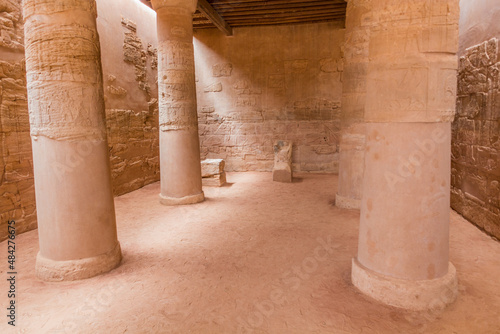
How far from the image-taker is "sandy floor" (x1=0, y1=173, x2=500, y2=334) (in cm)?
244

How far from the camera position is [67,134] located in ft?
9.87

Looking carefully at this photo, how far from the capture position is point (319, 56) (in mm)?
9492

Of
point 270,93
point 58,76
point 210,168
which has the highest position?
point 270,93

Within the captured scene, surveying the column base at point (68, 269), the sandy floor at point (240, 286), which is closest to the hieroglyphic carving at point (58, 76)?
the column base at point (68, 269)

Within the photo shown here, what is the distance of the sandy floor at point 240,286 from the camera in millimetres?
2441

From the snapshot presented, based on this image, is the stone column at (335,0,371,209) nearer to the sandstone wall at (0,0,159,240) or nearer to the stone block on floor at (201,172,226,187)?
the stone block on floor at (201,172,226,187)

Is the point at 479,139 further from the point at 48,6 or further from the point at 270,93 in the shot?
the point at 270,93

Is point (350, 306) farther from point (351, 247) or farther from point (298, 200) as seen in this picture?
point (298, 200)

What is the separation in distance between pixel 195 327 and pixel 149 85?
6860mm

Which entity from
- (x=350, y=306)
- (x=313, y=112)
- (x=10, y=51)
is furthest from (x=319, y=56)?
(x=350, y=306)

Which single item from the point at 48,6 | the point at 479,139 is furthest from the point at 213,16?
the point at 479,139

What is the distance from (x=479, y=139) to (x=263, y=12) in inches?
245

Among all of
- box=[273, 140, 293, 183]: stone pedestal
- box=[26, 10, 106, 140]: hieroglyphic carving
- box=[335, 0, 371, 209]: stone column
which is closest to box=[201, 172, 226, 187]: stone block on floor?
box=[273, 140, 293, 183]: stone pedestal

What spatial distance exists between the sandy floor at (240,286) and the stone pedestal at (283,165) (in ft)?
10.1
